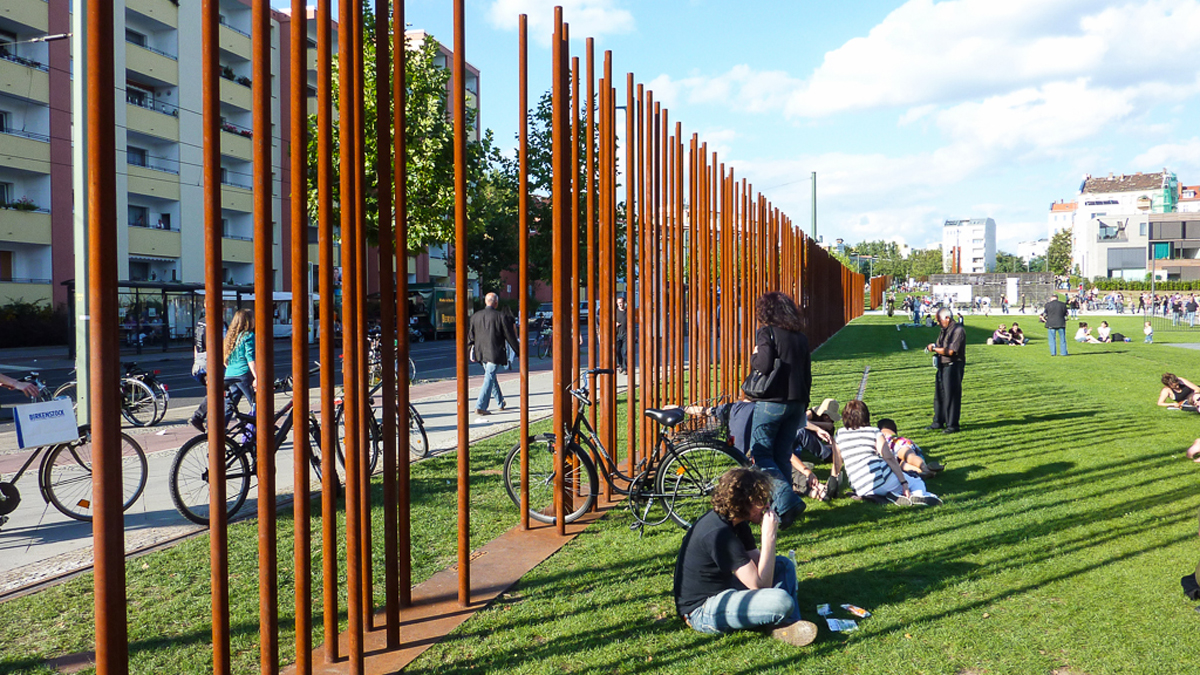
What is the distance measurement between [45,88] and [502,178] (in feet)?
56.8

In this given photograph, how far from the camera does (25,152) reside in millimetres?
32844

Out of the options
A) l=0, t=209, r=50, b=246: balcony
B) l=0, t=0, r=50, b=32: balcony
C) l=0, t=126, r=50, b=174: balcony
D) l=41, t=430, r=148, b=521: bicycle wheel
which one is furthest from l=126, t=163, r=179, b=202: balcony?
l=41, t=430, r=148, b=521: bicycle wheel

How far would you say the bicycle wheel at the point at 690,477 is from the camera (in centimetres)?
625

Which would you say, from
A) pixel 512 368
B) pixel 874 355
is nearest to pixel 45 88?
pixel 512 368

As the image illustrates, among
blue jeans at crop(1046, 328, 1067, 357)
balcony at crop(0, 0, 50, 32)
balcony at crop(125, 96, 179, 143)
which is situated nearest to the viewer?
blue jeans at crop(1046, 328, 1067, 357)

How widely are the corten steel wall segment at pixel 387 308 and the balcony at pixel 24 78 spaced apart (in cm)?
3459

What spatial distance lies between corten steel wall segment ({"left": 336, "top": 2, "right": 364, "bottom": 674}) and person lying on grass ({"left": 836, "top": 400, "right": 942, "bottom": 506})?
452cm

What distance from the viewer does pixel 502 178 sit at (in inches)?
1528

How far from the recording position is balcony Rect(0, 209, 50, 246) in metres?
32.3

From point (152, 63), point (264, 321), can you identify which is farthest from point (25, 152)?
point (264, 321)

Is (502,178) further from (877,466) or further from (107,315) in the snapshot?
(107,315)

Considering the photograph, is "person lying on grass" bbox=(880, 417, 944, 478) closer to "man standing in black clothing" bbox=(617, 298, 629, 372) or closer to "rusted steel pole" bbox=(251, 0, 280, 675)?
"rusted steel pole" bbox=(251, 0, 280, 675)

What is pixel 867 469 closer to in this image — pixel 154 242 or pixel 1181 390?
pixel 1181 390

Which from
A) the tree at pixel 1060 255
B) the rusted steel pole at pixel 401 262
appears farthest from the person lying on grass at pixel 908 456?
the tree at pixel 1060 255
